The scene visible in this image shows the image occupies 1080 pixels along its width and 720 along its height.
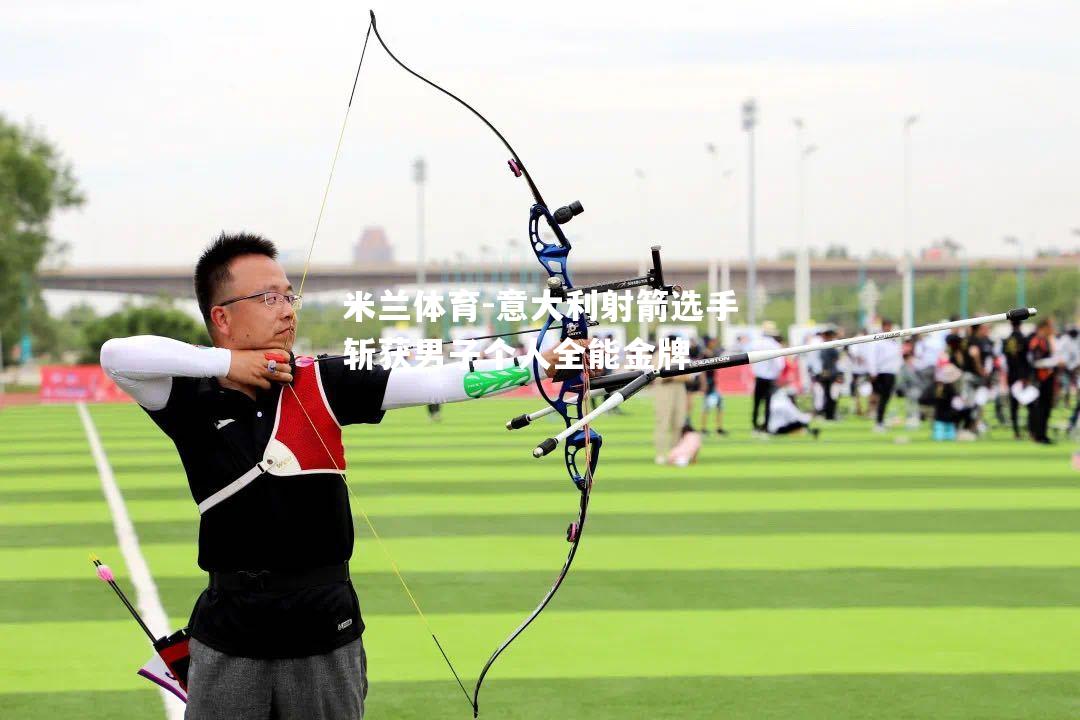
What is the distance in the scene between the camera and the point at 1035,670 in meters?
7.37

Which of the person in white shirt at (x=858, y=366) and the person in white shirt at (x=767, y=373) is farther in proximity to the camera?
the person in white shirt at (x=858, y=366)

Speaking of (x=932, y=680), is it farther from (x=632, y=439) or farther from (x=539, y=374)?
(x=632, y=439)

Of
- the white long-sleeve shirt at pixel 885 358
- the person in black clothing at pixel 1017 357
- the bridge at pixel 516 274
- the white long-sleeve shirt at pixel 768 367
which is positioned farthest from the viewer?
the bridge at pixel 516 274

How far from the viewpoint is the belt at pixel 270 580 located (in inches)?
143

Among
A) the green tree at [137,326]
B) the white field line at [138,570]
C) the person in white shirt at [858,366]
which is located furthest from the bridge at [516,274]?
the white field line at [138,570]

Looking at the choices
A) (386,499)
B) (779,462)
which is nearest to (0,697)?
(386,499)

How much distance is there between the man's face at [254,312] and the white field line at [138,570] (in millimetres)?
2971

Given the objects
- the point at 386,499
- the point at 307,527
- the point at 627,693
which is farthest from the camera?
the point at 386,499

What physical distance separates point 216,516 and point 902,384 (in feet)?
80.7

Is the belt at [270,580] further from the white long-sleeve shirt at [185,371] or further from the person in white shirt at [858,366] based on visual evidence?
the person in white shirt at [858,366]

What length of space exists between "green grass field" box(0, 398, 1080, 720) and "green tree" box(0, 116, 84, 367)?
40293 mm

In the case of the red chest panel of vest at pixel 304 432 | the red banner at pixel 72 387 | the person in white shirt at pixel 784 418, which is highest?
the red chest panel of vest at pixel 304 432

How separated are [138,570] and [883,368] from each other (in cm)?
1733

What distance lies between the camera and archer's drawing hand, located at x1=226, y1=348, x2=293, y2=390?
360cm
